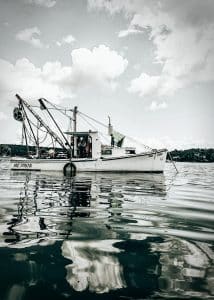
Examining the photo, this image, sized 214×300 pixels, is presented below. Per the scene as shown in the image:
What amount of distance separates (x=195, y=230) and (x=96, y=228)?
6.84 ft

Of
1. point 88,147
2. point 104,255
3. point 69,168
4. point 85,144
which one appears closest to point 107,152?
point 88,147

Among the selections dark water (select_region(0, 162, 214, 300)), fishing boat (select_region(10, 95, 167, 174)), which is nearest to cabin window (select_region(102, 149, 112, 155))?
fishing boat (select_region(10, 95, 167, 174))

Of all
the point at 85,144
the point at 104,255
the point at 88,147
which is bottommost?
the point at 104,255

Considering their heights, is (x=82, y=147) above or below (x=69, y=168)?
above

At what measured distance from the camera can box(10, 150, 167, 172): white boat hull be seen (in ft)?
98.3

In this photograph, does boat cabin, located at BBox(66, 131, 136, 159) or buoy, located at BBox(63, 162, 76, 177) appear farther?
boat cabin, located at BBox(66, 131, 136, 159)

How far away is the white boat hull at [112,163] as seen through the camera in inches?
1179

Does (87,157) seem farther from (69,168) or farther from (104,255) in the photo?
(104,255)

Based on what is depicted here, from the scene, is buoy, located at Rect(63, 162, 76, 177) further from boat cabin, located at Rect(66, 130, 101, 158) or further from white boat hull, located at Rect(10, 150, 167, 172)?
boat cabin, located at Rect(66, 130, 101, 158)

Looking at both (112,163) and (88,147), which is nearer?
(112,163)

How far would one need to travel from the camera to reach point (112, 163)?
30.1m

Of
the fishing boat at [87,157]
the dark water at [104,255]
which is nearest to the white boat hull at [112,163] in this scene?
the fishing boat at [87,157]

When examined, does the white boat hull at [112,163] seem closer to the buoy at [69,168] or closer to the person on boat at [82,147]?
the buoy at [69,168]

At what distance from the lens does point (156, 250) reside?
4535mm
